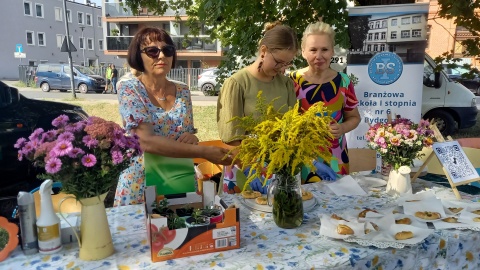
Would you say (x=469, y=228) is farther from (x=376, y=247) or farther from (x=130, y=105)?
(x=130, y=105)

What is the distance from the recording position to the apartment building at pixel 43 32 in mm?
24922

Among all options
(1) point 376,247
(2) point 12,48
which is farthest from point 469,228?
(2) point 12,48

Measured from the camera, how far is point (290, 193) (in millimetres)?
1439

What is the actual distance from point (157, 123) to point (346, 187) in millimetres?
999

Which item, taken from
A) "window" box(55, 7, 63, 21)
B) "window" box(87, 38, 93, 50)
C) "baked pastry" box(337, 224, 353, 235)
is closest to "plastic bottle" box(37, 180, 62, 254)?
"baked pastry" box(337, 224, 353, 235)

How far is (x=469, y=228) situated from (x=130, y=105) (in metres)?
1.48

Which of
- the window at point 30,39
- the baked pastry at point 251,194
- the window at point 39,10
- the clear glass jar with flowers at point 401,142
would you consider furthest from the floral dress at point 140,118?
the window at point 39,10

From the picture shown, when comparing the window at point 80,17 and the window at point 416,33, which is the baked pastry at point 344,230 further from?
the window at point 80,17

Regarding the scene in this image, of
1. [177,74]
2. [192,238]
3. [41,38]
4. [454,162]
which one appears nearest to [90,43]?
[41,38]

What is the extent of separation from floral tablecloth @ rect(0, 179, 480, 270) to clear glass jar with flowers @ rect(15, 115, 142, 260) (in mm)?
104

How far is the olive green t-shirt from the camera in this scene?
6.14 feet

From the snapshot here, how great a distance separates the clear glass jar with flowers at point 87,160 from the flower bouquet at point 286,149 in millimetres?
415

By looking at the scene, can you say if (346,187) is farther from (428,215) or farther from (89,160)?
(89,160)

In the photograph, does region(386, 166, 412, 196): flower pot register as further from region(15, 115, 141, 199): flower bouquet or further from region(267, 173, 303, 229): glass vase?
region(15, 115, 141, 199): flower bouquet
